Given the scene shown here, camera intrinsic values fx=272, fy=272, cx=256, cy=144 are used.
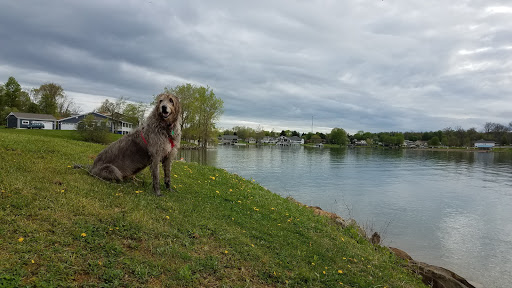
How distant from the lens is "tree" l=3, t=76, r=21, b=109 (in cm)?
6544

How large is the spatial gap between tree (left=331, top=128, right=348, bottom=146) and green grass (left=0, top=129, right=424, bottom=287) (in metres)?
165

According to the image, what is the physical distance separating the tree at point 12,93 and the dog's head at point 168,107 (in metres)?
81.5

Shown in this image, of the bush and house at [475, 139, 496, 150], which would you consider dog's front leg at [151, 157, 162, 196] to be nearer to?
the bush

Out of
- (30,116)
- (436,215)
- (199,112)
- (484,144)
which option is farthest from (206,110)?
(484,144)

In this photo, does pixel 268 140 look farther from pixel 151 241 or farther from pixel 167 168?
pixel 151 241

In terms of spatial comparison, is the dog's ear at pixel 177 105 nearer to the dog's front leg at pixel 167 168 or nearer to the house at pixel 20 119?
the dog's front leg at pixel 167 168

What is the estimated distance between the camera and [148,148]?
708 centimetres

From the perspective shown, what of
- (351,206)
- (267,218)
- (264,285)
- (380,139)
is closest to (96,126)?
(351,206)

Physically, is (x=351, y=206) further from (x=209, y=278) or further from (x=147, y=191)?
(x=209, y=278)

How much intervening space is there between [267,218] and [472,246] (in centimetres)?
1125

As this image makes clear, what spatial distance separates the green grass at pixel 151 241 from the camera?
386 cm

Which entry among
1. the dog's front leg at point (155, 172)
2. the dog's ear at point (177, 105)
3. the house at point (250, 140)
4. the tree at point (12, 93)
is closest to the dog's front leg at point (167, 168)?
the dog's front leg at point (155, 172)

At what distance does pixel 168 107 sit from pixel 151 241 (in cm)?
311

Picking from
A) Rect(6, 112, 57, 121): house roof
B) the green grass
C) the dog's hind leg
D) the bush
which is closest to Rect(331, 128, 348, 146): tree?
the bush
